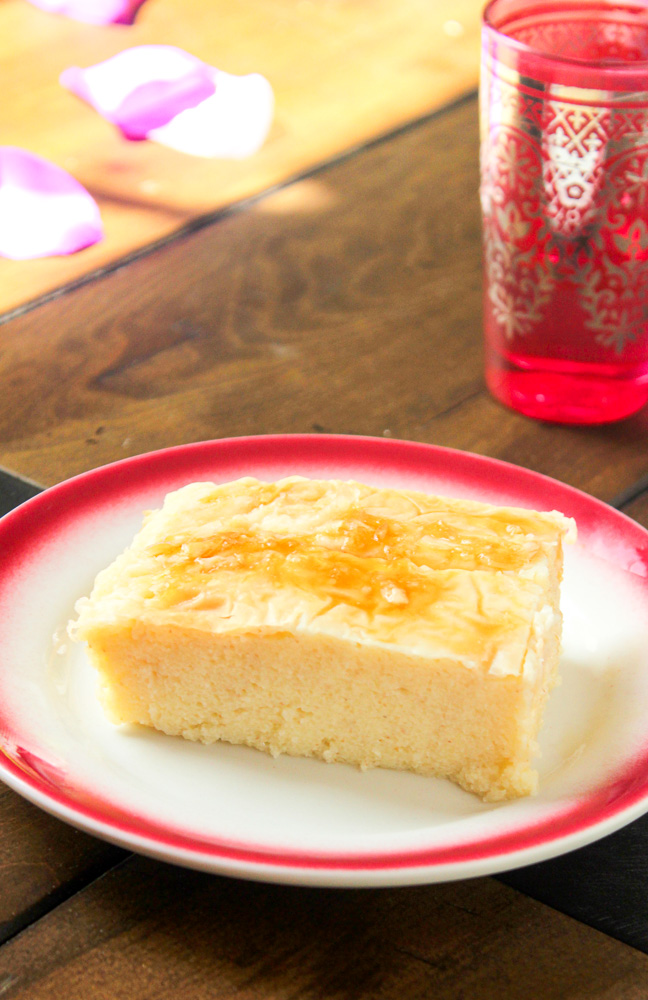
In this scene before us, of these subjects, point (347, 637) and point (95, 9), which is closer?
point (347, 637)

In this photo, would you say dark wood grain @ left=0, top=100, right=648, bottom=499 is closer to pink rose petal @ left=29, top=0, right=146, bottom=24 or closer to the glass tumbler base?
the glass tumbler base

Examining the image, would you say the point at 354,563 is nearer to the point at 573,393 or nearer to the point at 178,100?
the point at 573,393

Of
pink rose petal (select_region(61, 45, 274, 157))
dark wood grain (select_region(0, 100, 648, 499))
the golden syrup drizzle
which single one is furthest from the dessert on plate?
pink rose petal (select_region(61, 45, 274, 157))

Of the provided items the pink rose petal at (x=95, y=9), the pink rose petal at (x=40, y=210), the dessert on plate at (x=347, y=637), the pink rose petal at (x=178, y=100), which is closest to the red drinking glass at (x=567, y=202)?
the dessert on plate at (x=347, y=637)

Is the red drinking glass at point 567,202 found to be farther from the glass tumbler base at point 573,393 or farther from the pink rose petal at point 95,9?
the pink rose petal at point 95,9

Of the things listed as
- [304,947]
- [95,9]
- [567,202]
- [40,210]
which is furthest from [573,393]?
[95,9]

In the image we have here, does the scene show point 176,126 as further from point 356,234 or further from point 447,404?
point 447,404

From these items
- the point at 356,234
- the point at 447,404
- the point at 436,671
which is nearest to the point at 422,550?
the point at 436,671
